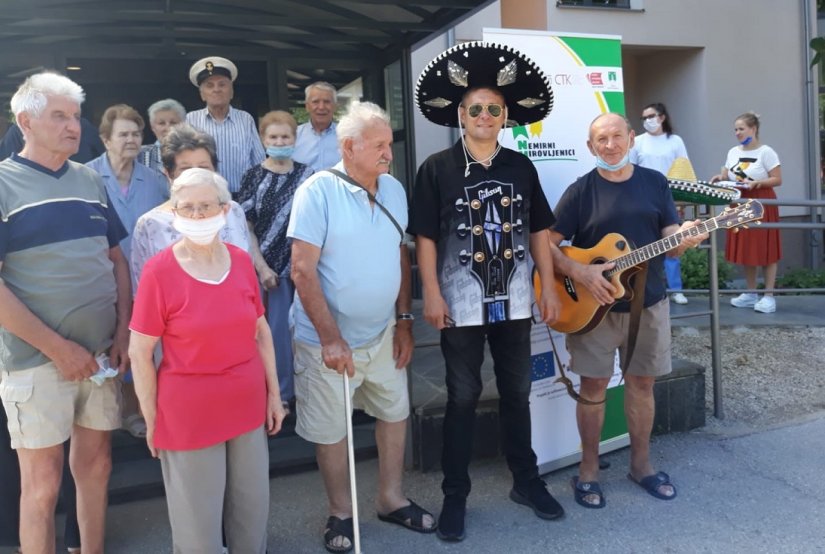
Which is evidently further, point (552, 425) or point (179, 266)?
point (552, 425)

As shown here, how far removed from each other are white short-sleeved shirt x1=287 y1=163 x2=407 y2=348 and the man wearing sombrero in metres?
0.17

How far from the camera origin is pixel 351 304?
305 cm

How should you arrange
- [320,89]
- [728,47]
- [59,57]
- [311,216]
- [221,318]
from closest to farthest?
[221,318] → [311,216] → [320,89] → [59,57] → [728,47]

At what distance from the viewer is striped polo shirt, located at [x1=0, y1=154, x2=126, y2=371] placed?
8.43ft

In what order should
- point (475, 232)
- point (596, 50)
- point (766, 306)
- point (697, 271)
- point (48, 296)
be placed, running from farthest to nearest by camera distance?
point (697, 271) < point (766, 306) < point (596, 50) < point (475, 232) < point (48, 296)

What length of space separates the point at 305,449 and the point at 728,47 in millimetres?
8723

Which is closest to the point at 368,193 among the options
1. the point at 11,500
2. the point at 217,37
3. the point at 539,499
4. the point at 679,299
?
the point at 539,499

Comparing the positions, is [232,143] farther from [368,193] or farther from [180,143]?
[368,193]

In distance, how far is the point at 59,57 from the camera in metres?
5.91

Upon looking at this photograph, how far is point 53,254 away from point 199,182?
2.04 feet

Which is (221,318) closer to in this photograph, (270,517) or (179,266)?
(179,266)

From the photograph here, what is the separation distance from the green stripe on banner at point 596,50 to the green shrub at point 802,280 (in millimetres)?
5920

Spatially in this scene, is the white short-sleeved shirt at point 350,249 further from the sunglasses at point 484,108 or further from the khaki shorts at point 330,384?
the sunglasses at point 484,108

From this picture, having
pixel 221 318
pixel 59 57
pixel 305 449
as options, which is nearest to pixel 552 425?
pixel 305 449
